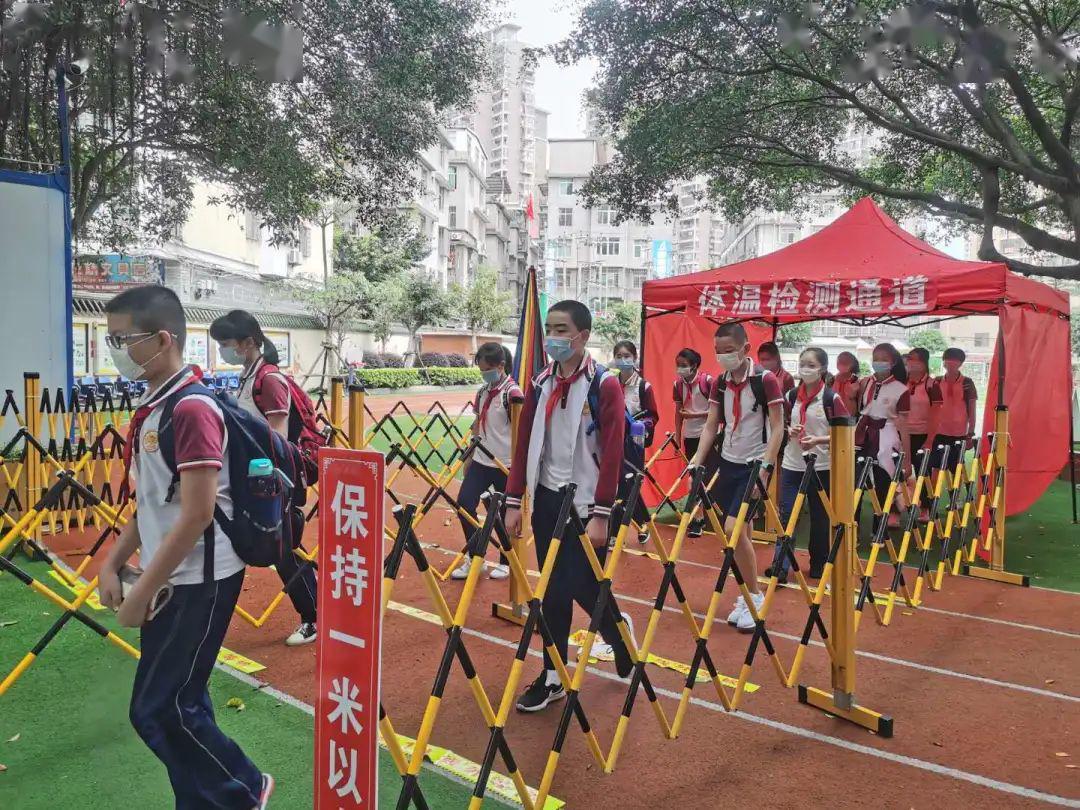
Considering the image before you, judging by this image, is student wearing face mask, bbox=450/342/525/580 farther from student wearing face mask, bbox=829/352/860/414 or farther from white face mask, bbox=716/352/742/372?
student wearing face mask, bbox=829/352/860/414

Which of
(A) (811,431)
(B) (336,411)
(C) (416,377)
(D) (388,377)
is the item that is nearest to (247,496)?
(B) (336,411)

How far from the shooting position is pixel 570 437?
365cm

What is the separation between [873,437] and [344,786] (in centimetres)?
688

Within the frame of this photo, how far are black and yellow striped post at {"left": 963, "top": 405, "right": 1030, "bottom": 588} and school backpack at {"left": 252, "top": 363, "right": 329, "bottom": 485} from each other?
5.52 m

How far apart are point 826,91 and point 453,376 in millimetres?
25986

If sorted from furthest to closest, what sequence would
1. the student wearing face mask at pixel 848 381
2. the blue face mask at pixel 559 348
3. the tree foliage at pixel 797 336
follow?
the tree foliage at pixel 797 336 < the student wearing face mask at pixel 848 381 < the blue face mask at pixel 559 348

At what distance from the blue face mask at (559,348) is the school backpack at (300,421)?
1.45 meters

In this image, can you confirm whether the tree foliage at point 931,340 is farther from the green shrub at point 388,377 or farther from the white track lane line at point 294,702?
the white track lane line at point 294,702

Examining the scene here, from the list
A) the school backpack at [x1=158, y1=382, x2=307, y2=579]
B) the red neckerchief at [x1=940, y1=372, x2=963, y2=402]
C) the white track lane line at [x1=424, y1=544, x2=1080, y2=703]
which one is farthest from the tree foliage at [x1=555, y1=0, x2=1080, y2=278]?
the school backpack at [x1=158, y1=382, x2=307, y2=579]

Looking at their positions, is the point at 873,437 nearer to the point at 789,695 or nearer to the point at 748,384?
the point at 748,384

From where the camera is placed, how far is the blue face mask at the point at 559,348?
11.9ft

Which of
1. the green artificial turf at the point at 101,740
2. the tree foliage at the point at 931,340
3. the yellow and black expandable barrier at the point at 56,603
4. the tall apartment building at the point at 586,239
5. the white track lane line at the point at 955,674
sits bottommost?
the white track lane line at the point at 955,674

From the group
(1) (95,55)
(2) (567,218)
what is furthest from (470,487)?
(2) (567,218)

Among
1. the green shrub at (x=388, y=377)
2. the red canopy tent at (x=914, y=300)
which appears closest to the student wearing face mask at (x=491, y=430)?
the red canopy tent at (x=914, y=300)
